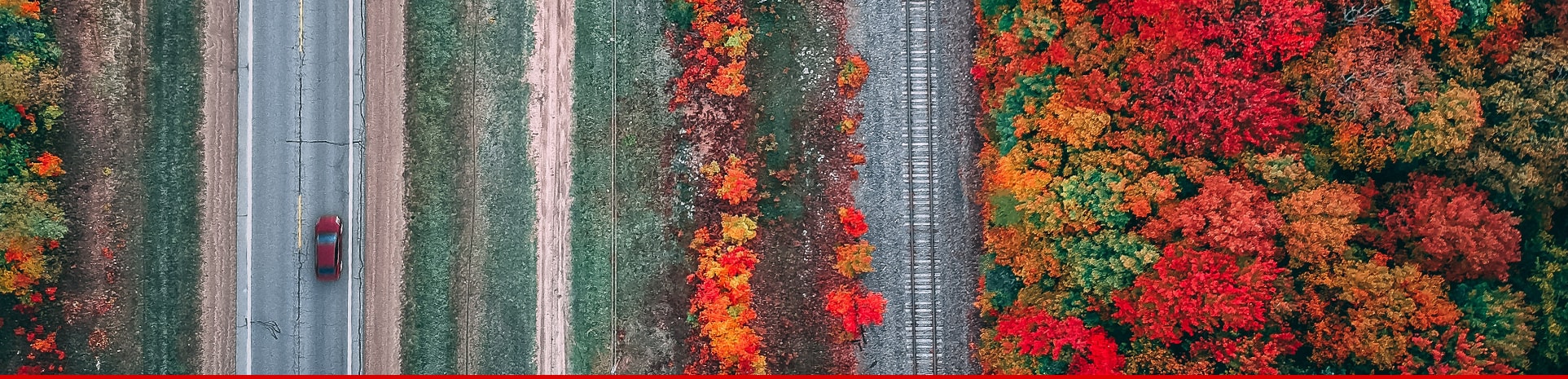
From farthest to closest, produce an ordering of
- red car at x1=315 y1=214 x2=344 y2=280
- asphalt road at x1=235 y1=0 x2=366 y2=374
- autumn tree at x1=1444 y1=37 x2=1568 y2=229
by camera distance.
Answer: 1. asphalt road at x1=235 y1=0 x2=366 y2=374
2. red car at x1=315 y1=214 x2=344 y2=280
3. autumn tree at x1=1444 y1=37 x2=1568 y2=229

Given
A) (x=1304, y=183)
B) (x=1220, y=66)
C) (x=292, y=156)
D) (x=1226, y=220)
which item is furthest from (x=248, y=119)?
(x=1304, y=183)

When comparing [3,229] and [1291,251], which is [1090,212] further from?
[3,229]

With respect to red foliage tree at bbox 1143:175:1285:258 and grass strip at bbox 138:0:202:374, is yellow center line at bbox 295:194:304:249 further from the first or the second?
red foliage tree at bbox 1143:175:1285:258

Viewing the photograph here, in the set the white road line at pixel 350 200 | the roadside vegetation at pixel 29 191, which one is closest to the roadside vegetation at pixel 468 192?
the white road line at pixel 350 200

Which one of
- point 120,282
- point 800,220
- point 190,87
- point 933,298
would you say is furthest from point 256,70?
point 933,298

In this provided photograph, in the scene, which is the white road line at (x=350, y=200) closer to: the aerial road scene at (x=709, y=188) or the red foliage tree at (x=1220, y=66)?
the aerial road scene at (x=709, y=188)

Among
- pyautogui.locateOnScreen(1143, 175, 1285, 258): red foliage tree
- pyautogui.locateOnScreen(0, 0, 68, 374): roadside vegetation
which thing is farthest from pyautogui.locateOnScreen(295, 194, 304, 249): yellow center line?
pyautogui.locateOnScreen(1143, 175, 1285, 258): red foliage tree

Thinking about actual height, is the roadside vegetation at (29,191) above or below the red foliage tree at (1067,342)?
above
